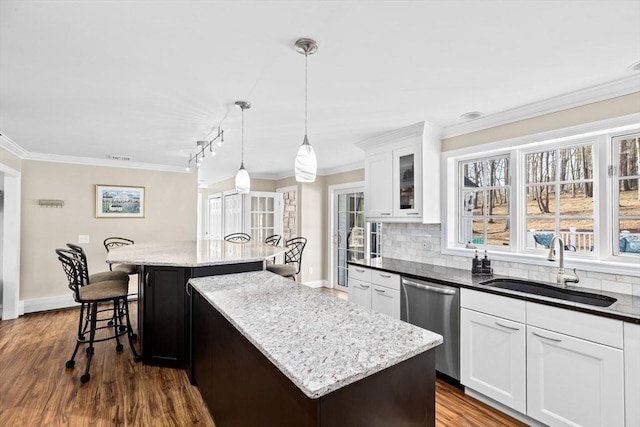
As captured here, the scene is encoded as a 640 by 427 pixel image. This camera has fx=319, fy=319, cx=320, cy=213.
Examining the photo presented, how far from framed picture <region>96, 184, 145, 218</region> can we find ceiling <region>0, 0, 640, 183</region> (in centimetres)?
188

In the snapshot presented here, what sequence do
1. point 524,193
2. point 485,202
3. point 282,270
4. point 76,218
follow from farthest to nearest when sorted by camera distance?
point 76,218
point 282,270
point 485,202
point 524,193

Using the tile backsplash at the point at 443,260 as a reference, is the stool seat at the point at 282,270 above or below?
below

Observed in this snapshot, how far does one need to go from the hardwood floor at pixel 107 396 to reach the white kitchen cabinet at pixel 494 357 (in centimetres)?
17

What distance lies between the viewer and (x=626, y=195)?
227 cm

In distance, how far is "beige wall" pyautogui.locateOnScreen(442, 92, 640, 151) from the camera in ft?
7.16

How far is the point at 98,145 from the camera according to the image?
4.09 meters

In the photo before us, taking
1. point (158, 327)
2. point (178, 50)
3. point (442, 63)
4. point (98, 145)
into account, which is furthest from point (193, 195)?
point (442, 63)

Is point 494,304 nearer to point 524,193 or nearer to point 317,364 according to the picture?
point 524,193

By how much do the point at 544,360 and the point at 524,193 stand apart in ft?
4.75

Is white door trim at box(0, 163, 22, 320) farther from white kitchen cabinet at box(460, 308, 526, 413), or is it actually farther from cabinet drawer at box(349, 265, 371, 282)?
white kitchen cabinet at box(460, 308, 526, 413)

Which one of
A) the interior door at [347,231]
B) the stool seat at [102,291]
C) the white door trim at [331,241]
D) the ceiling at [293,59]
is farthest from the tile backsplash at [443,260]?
the stool seat at [102,291]

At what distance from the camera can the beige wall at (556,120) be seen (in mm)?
2184

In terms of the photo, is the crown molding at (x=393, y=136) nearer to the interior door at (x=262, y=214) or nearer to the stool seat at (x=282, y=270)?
the stool seat at (x=282, y=270)

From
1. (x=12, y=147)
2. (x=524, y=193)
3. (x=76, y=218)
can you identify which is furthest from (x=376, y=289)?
(x=12, y=147)
